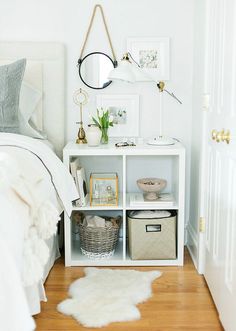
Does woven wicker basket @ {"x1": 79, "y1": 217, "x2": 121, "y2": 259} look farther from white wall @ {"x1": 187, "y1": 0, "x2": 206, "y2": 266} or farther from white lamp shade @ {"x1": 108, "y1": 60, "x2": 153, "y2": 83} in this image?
white lamp shade @ {"x1": 108, "y1": 60, "x2": 153, "y2": 83}

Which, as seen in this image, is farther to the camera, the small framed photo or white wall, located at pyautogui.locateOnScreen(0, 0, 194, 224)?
white wall, located at pyautogui.locateOnScreen(0, 0, 194, 224)

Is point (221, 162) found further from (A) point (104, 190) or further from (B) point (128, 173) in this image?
(B) point (128, 173)

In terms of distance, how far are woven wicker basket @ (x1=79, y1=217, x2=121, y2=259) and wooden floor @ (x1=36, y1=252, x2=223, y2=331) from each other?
A: 0.15 m

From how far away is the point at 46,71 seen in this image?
3420 millimetres

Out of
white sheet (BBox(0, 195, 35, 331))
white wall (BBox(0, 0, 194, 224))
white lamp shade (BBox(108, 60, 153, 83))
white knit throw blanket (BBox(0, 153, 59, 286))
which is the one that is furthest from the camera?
white wall (BBox(0, 0, 194, 224))

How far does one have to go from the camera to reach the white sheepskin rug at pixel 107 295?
249cm

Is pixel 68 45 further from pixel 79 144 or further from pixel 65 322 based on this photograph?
pixel 65 322

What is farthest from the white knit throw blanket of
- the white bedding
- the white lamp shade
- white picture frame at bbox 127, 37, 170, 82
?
white picture frame at bbox 127, 37, 170, 82

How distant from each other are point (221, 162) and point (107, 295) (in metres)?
0.95

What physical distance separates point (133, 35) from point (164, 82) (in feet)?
1.28

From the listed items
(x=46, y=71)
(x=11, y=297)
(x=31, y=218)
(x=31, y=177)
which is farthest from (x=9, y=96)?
(x=11, y=297)

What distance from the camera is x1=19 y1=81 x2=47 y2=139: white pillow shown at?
3244 millimetres

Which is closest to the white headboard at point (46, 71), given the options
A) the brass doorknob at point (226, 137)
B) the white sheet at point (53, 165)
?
the white sheet at point (53, 165)

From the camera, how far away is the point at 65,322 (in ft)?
8.05
